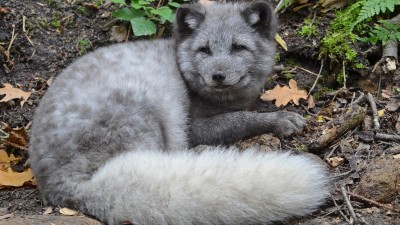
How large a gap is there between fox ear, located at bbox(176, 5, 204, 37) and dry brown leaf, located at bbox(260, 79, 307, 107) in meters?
1.04

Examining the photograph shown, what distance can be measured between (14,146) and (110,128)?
4.75ft

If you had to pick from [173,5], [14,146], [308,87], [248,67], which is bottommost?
[14,146]

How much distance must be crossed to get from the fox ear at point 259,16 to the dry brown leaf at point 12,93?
231cm

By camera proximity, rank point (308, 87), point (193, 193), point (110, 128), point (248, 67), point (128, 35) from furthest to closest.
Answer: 1. point (128, 35)
2. point (308, 87)
3. point (248, 67)
4. point (110, 128)
5. point (193, 193)

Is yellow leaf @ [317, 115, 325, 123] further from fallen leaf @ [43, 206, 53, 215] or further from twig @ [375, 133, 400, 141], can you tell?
fallen leaf @ [43, 206, 53, 215]

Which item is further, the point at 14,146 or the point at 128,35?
the point at 128,35

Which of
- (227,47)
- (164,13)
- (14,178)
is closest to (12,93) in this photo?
(14,178)

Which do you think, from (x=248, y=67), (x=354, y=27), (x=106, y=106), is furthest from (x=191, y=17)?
(x=354, y=27)

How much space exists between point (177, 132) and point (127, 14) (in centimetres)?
174

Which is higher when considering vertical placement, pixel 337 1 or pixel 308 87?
pixel 337 1

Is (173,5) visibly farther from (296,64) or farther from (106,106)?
(106,106)

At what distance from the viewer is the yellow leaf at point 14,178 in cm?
446

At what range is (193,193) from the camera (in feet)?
11.1

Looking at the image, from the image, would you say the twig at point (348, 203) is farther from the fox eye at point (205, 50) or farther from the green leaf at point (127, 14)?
the green leaf at point (127, 14)
